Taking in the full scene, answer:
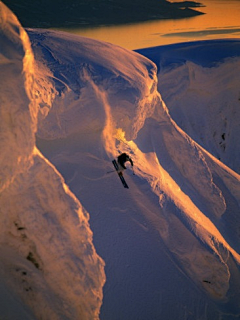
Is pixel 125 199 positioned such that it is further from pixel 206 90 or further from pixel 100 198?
pixel 206 90

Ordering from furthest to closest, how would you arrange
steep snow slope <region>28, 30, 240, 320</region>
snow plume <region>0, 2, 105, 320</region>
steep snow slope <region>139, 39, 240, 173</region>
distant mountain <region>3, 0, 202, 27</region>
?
distant mountain <region>3, 0, 202, 27</region>
steep snow slope <region>139, 39, 240, 173</region>
steep snow slope <region>28, 30, 240, 320</region>
snow plume <region>0, 2, 105, 320</region>

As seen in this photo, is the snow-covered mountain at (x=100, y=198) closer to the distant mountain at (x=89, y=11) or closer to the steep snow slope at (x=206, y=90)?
the steep snow slope at (x=206, y=90)

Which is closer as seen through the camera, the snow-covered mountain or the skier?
the snow-covered mountain

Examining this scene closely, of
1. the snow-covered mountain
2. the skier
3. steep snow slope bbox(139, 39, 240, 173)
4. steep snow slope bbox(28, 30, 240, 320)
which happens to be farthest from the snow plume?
steep snow slope bbox(139, 39, 240, 173)

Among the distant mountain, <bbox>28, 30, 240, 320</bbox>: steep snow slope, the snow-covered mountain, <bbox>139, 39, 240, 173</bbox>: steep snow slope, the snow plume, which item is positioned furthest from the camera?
the distant mountain

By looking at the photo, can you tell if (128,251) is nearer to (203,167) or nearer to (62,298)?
A: (62,298)

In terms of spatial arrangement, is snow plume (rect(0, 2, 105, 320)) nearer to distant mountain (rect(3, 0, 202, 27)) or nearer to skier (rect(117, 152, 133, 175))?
skier (rect(117, 152, 133, 175))

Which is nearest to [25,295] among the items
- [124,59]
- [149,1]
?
[124,59]
